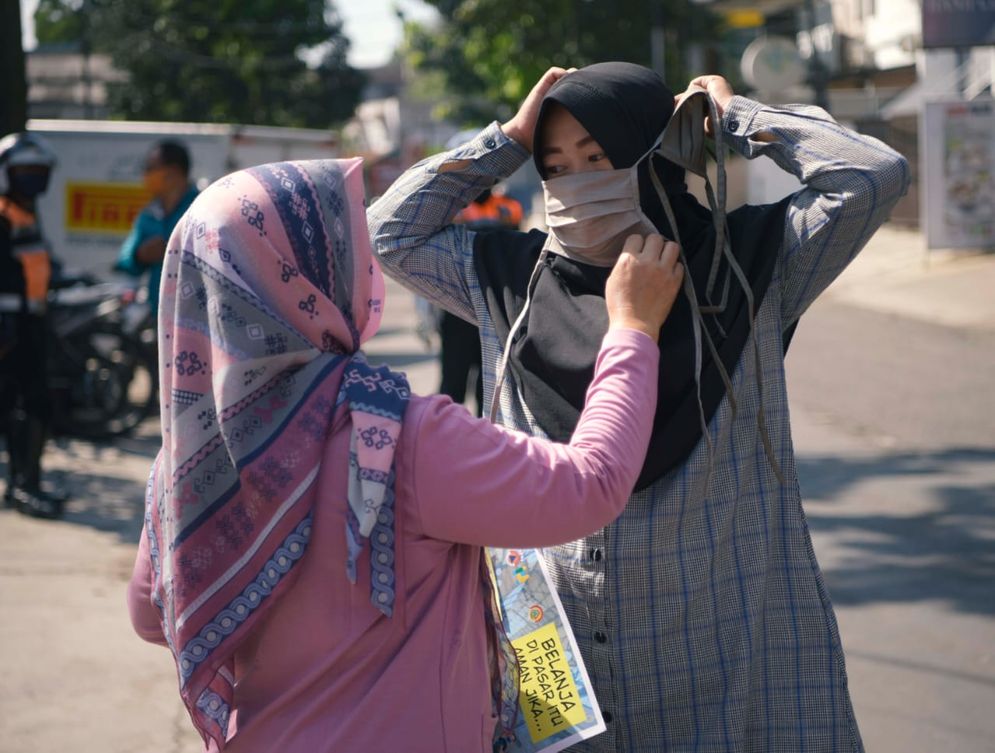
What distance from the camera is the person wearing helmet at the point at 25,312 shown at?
23.1 feet

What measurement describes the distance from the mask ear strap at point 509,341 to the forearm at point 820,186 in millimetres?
426

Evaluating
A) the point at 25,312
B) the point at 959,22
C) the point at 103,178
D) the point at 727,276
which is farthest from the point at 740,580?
the point at 959,22

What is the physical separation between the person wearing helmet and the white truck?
21.7ft

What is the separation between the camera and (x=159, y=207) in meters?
8.70

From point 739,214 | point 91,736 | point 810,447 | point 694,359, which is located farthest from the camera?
point 810,447

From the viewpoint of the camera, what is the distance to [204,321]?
5.60 feet

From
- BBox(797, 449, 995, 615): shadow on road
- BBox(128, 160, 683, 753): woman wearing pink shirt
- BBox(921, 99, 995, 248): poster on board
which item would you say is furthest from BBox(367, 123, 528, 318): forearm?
BBox(921, 99, 995, 248): poster on board

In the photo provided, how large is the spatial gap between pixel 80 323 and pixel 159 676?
4.75m

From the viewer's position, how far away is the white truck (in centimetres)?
Answer: 1379

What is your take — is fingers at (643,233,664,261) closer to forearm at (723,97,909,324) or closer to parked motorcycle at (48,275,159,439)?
forearm at (723,97,909,324)

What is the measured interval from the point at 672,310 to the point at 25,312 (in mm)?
5615

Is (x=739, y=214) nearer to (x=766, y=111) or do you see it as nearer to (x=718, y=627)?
(x=766, y=111)

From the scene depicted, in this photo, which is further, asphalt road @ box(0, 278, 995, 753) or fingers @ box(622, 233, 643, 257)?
asphalt road @ box(0, 278, 995, 753)

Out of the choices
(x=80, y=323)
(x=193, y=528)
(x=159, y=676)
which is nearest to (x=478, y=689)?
(x=193, y=528)
